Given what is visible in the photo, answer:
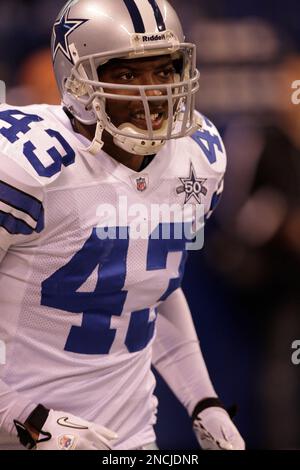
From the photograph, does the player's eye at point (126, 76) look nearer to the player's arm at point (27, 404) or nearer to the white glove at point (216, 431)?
the player's arm at point (27, 404)

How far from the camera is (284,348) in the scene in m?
2.48

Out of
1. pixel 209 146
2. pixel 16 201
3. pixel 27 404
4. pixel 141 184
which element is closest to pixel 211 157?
pixel 209 146

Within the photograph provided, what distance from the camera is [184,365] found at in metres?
1.90

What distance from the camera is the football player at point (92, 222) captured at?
1577mm

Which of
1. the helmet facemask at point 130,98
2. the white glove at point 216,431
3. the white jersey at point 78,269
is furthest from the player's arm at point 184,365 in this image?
the helmet facemask at point 130,98

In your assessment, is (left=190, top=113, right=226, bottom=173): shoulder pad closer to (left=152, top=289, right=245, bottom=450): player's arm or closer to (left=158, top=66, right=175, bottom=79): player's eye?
(left=158, top=66, right=175, bottom=79): player's eye

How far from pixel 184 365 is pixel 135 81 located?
547 millimetres

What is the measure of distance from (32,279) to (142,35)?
41cm

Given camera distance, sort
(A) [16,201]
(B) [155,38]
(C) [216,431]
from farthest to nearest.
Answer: (C) [216,431] → (B) [155,38] → (A) [16,201]

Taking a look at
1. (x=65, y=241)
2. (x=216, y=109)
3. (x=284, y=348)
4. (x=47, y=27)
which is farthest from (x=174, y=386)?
(x=47, y=27)

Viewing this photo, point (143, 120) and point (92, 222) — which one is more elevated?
point (143, 120)

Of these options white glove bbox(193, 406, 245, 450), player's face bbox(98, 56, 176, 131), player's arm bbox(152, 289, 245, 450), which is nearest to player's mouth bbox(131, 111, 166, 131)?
player's face bbox(98, 56, 176, 131)

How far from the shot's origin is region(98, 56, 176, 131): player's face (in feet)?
5.37

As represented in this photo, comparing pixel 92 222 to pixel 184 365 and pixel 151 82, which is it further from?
pixel 184 365
